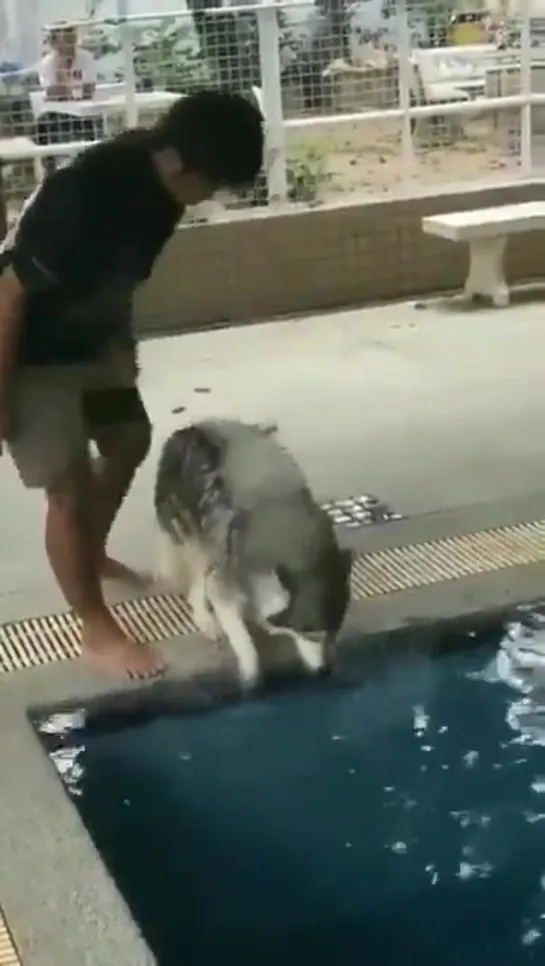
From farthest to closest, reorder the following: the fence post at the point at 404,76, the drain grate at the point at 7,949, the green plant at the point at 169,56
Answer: the fence post at the point at 404,76 < the green plant at the point at 169,56 < the drain grate at the point at 7,949

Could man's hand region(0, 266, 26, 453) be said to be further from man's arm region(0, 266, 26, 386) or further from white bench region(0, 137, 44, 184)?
white bench region(0, 137, 44, 184)

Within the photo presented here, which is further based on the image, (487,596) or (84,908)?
(487,596)

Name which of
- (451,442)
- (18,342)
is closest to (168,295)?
(451,442)

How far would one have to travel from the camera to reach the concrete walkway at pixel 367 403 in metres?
3.00

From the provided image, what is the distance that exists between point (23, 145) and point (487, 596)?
1595 mm

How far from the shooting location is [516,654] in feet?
8.27

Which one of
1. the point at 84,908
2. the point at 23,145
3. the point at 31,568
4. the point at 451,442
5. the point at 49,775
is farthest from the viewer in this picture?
the point at 451,442

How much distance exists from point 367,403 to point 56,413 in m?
1.67

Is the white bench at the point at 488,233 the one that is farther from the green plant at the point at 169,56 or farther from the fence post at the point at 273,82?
the green plant at the point at 169,56

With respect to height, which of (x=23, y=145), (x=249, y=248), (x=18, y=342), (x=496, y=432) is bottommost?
(x=496, y=432)

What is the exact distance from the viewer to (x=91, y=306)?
2.40m

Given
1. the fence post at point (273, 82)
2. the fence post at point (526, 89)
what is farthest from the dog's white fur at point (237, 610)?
the fence post at point (526, 89)

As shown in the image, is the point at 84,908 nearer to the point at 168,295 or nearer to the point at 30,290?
the point at 30,290

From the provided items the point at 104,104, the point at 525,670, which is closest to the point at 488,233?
the point at 104,104
